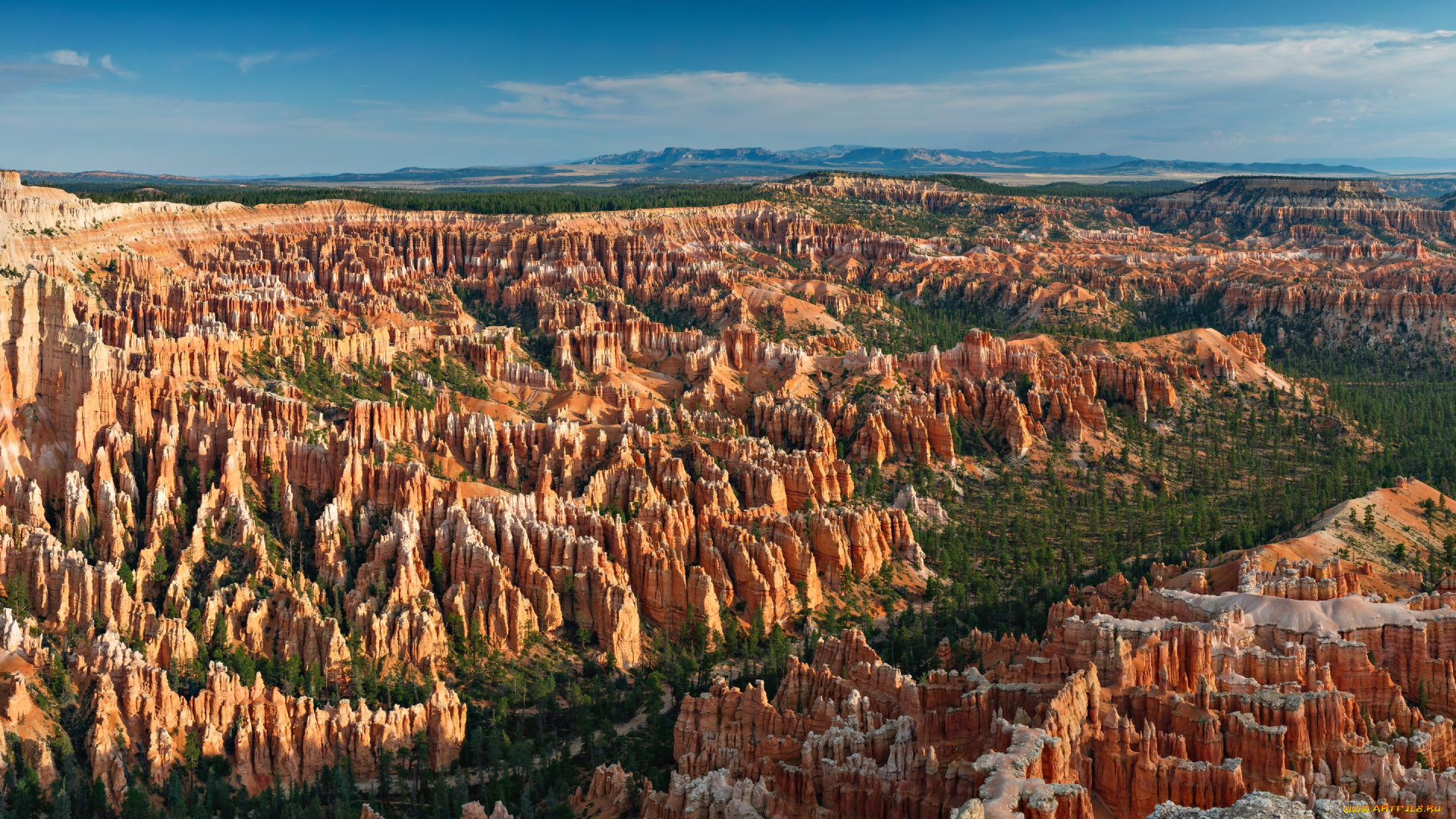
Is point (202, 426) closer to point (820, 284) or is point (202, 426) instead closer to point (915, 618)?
point (915, 618)

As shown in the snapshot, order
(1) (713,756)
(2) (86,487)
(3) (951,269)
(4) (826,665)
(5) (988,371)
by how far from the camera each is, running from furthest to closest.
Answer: (3) (951,269)
(5) (988,371)
(2) (86,487)
(4) (826,665)
(1) (713,756)

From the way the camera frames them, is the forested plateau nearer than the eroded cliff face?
No

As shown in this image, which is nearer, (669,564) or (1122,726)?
(1122,726)

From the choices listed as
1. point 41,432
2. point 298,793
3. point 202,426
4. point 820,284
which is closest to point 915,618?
point 298,793

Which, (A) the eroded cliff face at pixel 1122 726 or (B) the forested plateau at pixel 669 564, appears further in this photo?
(B) the forested plateau at pixel 669 564

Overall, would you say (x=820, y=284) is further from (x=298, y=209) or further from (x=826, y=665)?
(x=826, y=665)

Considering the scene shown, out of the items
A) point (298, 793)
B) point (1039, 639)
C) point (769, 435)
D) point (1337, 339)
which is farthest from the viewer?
point (1337, 339)

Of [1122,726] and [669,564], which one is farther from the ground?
[1122,726]

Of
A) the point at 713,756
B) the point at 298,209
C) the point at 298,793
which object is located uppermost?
the point at 298,209

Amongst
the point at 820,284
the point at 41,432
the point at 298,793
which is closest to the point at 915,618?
the point at 298,793

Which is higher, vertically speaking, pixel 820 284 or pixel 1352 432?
pixel 820 284

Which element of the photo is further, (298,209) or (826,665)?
(298,209)
